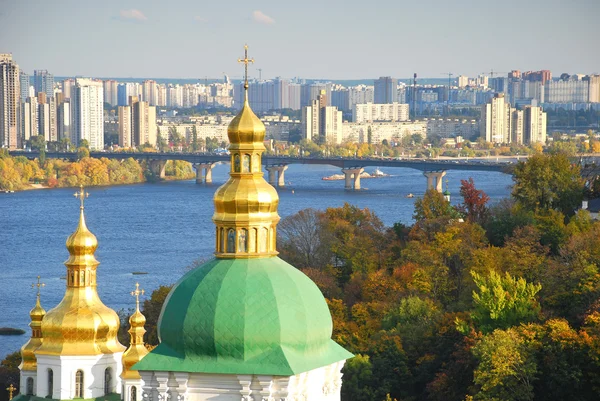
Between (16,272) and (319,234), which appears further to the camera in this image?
(16,272)

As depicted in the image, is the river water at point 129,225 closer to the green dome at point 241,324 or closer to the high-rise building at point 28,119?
the green dome at point 241,324

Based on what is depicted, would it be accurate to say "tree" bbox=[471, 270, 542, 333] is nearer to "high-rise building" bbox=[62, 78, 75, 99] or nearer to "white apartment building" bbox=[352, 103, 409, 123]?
"high-rise building" bbox=[62, 78, 75, 99]

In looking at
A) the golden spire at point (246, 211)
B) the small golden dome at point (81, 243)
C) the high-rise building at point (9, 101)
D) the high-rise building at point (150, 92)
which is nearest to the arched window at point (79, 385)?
the small golden dome at point (81, 243)

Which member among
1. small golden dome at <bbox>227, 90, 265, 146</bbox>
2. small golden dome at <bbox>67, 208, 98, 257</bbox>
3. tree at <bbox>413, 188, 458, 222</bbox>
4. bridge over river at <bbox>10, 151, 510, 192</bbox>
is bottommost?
bridge over river at <bbox>10, 151, 510, 192</bbox>

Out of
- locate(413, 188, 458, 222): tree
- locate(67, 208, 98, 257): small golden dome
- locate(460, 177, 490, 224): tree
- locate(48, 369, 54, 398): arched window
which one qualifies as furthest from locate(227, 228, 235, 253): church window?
locate(460, 177, 490, 224): tree

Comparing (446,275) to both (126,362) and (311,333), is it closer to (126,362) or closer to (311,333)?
(126,362)

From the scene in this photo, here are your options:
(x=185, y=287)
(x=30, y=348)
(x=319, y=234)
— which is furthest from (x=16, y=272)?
(x=185, y=287)
